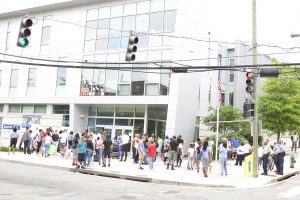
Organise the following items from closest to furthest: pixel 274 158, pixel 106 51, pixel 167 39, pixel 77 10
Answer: pixel 274 158 → pixel 167 39 → pixel 106 51 → pixel 77 10

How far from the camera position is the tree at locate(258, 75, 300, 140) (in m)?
35.3

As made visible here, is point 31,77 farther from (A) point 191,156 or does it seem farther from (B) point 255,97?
(B) point 255,97

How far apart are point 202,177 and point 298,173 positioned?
7919mm

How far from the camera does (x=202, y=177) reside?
18781mm

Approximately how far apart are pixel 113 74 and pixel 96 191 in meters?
21.1

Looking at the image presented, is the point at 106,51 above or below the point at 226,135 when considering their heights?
above

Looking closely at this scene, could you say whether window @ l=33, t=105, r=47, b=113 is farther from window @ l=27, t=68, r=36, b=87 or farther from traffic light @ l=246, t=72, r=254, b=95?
traffic light @ l=246, t=72, r=254, b=95

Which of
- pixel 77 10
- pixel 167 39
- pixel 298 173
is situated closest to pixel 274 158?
pixel 298 173

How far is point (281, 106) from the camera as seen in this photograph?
116 feet

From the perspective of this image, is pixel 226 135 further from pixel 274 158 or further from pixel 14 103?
pixel 14 103

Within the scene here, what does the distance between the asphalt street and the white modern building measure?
44.3ft

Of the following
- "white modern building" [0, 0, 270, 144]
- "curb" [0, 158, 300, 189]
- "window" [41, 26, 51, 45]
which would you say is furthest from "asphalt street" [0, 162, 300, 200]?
"window" [41, 26, 51, 45]

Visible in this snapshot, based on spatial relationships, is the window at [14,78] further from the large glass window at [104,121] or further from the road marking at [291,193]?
the road marking at [291,193]

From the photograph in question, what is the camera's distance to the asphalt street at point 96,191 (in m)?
11.8
